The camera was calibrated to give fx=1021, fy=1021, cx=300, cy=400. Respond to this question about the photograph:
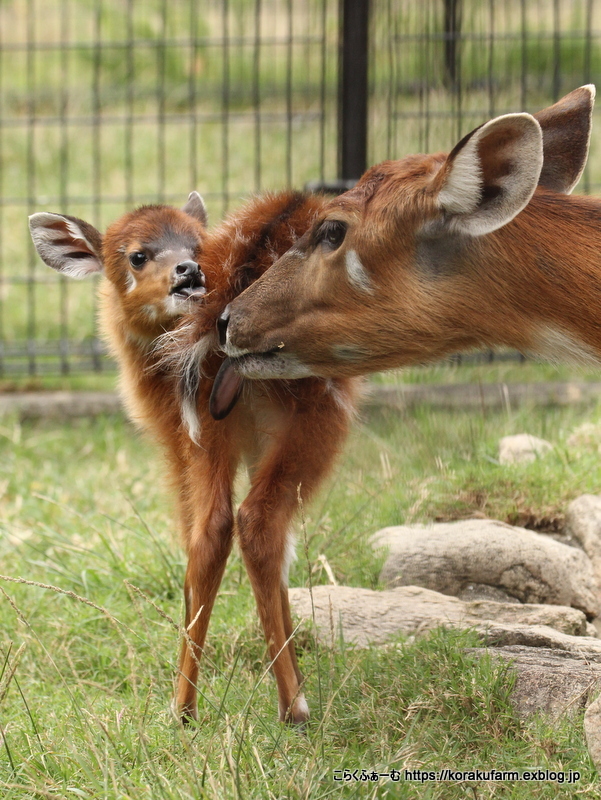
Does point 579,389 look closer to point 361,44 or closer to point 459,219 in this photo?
point 361,44

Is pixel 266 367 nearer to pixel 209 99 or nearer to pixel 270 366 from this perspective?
pixel 270 366

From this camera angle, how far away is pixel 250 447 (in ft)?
10.7

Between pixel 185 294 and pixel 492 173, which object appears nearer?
pixel 492 173

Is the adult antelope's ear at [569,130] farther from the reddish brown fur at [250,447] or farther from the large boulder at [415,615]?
the large boulder at [415,615]

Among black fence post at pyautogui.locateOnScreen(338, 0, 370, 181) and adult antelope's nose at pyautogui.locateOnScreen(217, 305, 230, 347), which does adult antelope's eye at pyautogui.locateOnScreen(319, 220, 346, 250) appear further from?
black fence post at pyautogui.locateOnScreen(338, 0, 370, 181)

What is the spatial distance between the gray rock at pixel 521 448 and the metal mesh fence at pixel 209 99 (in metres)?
1.52

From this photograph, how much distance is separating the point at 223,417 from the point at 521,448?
6.61 ft

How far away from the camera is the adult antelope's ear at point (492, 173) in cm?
245

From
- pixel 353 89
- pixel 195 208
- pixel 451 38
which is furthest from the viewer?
pixel 353 89

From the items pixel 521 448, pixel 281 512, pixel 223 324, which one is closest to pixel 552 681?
pixel 281 512

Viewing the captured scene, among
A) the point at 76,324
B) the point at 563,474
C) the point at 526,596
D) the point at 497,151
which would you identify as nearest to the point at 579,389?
the point at 563,474

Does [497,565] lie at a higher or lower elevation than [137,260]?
lower

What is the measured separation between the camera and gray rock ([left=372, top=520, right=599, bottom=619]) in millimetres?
3547

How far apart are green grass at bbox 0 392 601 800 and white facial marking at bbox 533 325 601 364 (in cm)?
87
